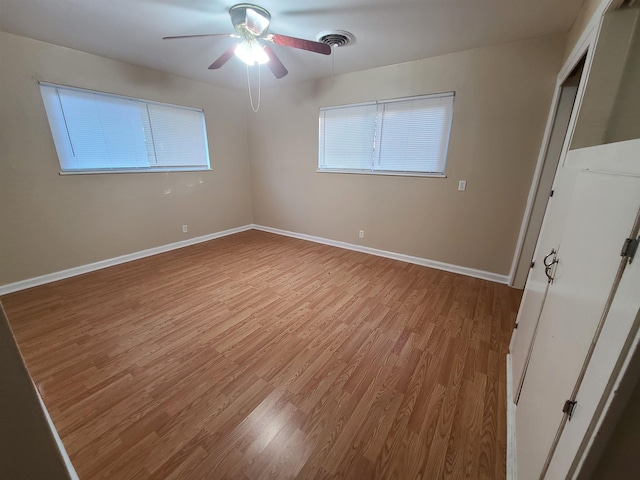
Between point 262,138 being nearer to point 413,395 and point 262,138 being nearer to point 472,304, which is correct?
point 472,304

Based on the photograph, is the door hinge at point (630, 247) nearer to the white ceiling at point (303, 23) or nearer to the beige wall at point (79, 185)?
the white ceiling at point (303, 23)

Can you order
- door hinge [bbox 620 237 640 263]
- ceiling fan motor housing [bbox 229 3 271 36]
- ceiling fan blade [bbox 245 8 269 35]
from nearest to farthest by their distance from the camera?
door hinge [bbox 620 237 640 263] → ceiling fan blade [bbox 245 8 269 35] → ceiling fan motor housing [bbox 229 3 271 36]

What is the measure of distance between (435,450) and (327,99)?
4057 mm

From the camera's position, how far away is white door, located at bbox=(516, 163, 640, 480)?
2.19ft

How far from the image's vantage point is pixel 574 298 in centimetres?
85

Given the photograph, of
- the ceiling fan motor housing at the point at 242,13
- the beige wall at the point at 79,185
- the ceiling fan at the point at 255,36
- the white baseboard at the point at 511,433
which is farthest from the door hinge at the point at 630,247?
the beige wall at the point at 79,185

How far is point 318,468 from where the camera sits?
1177 millimetres

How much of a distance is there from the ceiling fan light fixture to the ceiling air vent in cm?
63

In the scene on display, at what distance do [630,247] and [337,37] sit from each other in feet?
9.01

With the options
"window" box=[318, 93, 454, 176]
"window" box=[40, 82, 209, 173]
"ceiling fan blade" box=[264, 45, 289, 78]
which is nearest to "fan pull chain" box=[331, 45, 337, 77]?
"window" box=[318, 93, 454, 176]

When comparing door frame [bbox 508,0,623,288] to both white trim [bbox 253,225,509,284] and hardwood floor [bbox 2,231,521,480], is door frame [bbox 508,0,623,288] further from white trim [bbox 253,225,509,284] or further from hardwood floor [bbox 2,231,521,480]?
hardwood floor [bbox 2,231,521,480]

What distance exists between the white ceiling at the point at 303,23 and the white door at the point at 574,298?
1.89 meters

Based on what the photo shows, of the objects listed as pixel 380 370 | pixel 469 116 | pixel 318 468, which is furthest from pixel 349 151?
pixel 318 468

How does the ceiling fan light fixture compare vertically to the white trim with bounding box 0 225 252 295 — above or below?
above
